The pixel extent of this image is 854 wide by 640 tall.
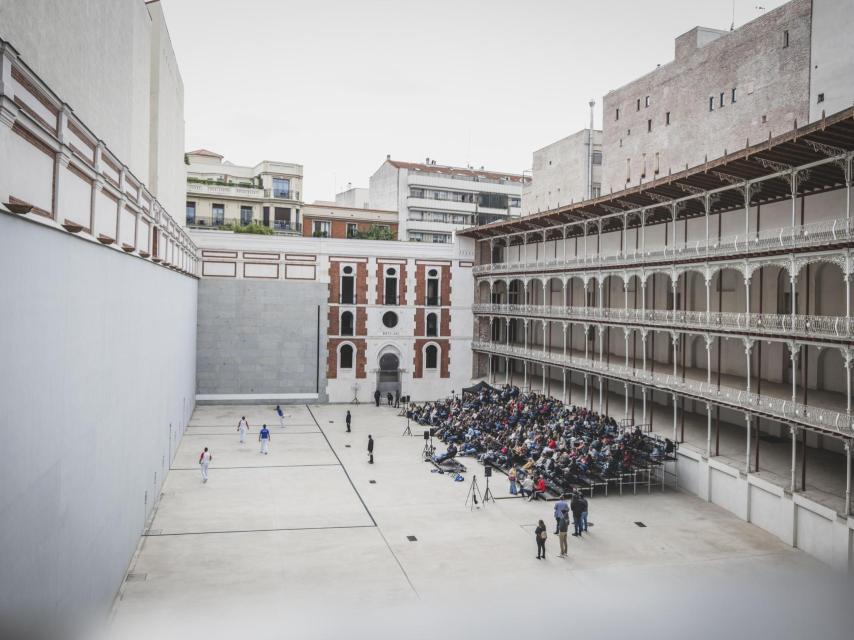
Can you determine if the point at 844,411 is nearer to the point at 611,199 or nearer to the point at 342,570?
the point at 611,199

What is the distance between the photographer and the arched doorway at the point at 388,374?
44.5 metres

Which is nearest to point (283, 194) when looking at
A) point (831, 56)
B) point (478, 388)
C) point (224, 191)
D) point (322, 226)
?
point (224, 191)

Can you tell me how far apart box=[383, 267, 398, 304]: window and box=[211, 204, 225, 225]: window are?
2061cm

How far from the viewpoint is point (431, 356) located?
4534 cm

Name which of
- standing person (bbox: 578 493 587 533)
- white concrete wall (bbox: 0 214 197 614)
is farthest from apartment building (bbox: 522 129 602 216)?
white concrete wall (bbox: 0 214 197 614)

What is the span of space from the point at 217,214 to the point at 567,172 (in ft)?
98.1

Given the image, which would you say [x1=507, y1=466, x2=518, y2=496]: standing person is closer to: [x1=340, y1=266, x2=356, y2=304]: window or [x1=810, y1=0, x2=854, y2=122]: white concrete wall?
[x1=810, y1=0, x2=854, y2=122]: white concrete wall

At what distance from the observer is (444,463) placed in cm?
2688

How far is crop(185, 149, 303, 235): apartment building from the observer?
56.3 m

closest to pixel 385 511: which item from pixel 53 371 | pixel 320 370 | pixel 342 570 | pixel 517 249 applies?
pixel 342 570

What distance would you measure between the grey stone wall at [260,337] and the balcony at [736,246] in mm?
15573

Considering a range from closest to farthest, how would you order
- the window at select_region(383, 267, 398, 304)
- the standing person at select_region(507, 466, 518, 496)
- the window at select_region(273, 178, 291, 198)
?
1. the standing person at select_region(507, 466, 518, 496)
2. the window at select_region(383, 267, 398, 304)
3. the window at select_region(273, 178, 291, 198)

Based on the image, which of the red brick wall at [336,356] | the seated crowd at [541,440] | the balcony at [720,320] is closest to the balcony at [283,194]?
the red brick wall at [336,356]

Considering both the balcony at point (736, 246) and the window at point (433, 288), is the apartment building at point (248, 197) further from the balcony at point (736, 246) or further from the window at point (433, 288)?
the balcony at point (736, 246)
